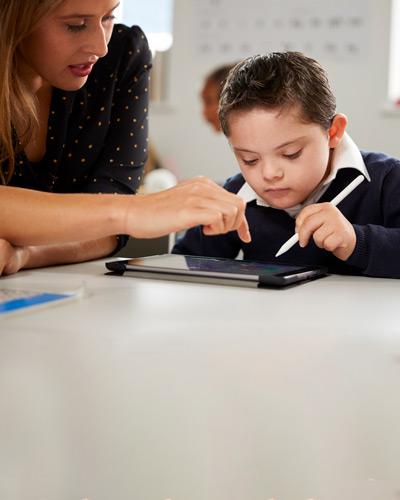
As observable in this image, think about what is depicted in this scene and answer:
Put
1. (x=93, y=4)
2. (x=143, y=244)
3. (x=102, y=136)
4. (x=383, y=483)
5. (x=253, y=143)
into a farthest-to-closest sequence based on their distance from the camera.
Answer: (x=143, y=244) → (x=102, y=136) → (x=253, y=143) → (x=93, y=4) → (x=383, y=483)

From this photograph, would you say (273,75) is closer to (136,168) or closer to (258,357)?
(136,168)

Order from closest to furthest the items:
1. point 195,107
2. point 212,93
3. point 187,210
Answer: point 187,210
point 212,93
point 195,107

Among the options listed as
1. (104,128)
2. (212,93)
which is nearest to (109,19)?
(104,128)

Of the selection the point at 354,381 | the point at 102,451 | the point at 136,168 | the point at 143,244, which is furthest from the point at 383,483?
the point at 143,244

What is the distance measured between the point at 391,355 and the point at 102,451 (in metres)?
0.21

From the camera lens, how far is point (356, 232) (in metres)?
1.07

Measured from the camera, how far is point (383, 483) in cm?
50

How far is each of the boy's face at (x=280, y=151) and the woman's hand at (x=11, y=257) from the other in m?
0.40

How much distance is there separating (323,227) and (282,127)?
240 millimetres

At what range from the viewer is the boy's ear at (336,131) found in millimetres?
1249

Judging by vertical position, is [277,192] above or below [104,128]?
below

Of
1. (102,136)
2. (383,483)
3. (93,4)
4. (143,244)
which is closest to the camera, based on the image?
(383,483)

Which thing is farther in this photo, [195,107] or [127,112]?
[195,107]

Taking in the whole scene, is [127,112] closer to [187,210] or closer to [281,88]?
[281,88]
